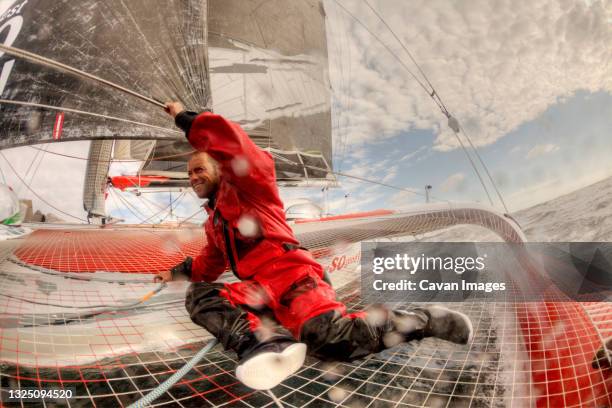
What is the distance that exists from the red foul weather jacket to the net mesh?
0.54 feet

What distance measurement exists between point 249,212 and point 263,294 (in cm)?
16

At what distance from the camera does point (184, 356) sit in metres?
0.47

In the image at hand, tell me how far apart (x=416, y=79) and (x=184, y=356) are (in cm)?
117

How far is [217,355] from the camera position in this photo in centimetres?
47

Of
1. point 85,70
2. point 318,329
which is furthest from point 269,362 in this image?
point 85,70

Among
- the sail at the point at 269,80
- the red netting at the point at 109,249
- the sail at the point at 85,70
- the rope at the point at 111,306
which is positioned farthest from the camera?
the sail at the point at 269,80

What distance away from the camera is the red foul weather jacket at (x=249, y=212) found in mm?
425

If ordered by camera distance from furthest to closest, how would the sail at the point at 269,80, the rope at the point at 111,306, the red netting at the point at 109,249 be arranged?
the sail at the point at 269,80
the red netting at the point at 109,249
the rope at the point at 111,306

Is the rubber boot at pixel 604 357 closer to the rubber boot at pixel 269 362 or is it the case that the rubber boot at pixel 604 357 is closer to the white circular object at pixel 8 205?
the rubber boot at pixel 269 362

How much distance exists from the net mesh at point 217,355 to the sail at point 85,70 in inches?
19.7

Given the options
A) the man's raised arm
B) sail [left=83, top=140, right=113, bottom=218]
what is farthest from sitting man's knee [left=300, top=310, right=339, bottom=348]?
sail [left=83, top=140, right=113, bottom=218]

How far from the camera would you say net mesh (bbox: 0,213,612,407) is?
40 centimetres

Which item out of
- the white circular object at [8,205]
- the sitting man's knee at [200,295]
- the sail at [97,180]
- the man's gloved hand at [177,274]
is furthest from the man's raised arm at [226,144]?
the sail at [97,180]

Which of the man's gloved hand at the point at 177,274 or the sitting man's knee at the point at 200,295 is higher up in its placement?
the sitting man's knee at the point at 200,295
